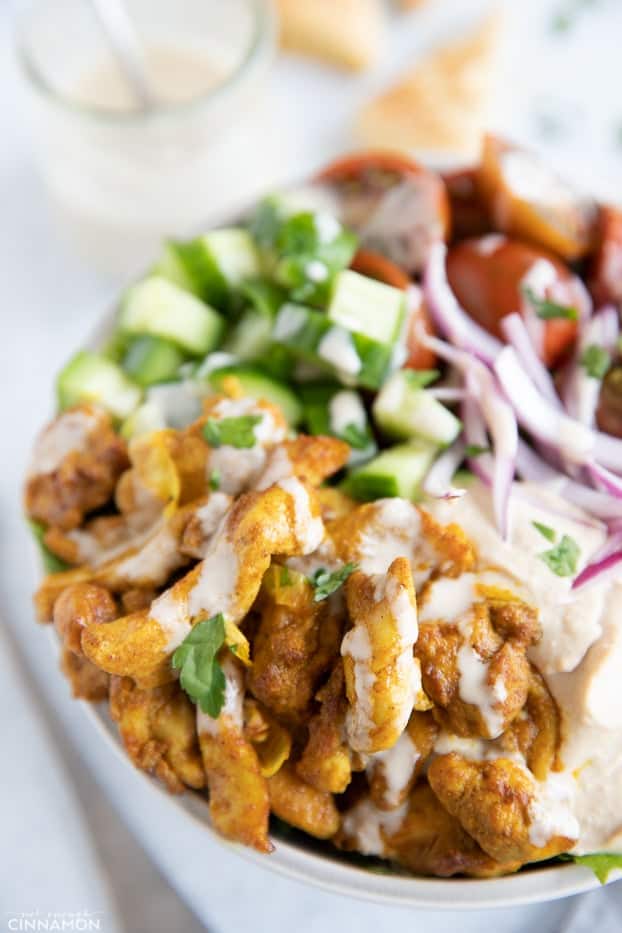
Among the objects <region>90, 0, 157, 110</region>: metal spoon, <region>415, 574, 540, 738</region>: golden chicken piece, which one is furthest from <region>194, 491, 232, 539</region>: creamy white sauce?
<region>90, 0, 157, 110</region>: metal spoon

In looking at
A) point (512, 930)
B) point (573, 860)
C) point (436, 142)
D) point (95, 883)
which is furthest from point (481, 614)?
point (436, 142)

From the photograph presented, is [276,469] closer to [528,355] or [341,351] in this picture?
[341,351]

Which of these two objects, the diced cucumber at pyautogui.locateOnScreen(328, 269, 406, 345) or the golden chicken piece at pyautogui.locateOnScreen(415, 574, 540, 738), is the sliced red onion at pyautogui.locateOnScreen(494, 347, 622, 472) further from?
the golden chicken piece at pyautogui.locateOnScreen(415, 574, 540, 738)

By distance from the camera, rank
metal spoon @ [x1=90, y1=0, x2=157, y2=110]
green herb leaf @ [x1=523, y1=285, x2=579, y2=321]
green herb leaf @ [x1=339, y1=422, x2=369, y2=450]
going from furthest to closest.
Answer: metal spoon @ [x1=90, y1=0, x2=157, y2=110], green herb leaf @ [x1=523, y1=285, x2=579, y2=321], green herb leaf @ [x1=339, y1=422, x2=369, y2=450]

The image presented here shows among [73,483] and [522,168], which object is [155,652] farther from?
[522,168]

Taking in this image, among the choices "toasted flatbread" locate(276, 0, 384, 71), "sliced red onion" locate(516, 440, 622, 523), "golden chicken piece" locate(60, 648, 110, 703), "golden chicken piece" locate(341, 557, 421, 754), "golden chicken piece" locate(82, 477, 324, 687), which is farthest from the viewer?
"toasted flatbread" locate(276, 0, 384, 71)

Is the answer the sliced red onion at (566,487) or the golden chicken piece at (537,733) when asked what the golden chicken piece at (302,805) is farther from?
the sliced red onion at (566,487)

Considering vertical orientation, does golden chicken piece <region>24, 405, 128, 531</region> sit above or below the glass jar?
below

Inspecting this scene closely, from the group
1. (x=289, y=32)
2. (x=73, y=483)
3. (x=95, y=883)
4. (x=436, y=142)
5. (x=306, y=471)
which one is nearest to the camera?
(x=306, y=471)
